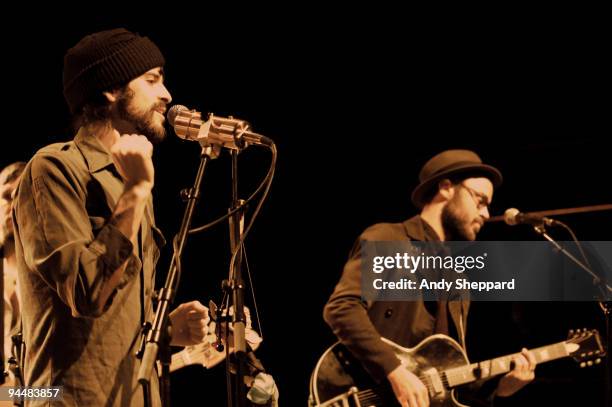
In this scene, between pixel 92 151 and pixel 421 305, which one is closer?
pixel 92 151

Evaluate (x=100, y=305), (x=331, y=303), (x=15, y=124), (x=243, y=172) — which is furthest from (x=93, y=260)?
(x=243, y=172)

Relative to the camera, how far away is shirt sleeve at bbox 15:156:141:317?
162 cm

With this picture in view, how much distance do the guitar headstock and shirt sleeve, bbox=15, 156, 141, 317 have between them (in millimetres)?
3347

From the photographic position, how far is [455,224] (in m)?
4.20

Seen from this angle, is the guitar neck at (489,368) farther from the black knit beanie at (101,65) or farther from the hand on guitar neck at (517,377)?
the black knit beanie at (101,65)

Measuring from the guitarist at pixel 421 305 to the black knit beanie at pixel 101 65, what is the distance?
6.54ft

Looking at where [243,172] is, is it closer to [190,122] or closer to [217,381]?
[217,381]

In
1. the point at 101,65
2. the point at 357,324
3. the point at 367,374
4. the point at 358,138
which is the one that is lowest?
the point at 367,374

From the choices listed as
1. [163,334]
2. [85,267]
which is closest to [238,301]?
[163,334]

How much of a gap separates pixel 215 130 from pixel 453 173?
2.63 metres

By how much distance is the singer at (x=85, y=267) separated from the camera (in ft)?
5.39

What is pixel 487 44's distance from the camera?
195 inches

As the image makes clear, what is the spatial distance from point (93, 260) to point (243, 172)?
136 inches

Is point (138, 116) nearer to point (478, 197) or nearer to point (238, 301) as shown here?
point (238, 301)
